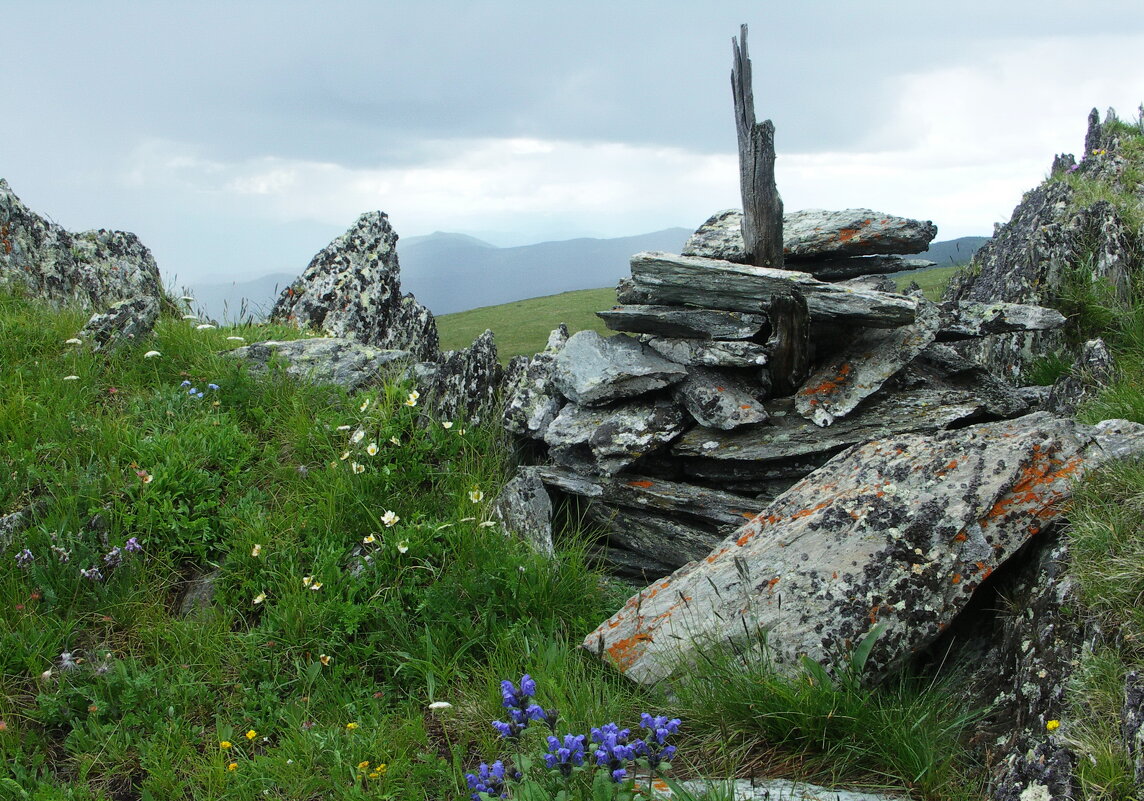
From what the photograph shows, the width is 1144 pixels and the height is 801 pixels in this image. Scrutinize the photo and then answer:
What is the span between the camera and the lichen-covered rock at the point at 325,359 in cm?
876

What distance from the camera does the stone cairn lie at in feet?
24.3

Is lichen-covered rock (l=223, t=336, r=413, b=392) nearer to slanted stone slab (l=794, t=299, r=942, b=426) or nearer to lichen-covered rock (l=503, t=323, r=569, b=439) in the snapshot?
lichen-covered rock (l=503, t=323, r=569, b=439)

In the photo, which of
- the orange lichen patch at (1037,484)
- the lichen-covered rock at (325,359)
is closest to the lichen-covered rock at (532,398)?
the lichen-covered rock at (325,359)

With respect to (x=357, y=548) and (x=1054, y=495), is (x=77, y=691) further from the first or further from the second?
(x=1054, y=495)

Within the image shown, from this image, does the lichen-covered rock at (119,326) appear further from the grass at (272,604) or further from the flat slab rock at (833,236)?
the flat slab rock at (833,236)

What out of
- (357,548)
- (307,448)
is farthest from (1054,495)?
(307,448)

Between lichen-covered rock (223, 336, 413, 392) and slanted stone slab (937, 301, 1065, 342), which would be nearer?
slanted stone slab (937, 301, 1065, 342)

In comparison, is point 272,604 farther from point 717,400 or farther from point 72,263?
point 72,263

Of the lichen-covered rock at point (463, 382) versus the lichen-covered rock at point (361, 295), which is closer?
the lichen-covered rock at point (463, 382)

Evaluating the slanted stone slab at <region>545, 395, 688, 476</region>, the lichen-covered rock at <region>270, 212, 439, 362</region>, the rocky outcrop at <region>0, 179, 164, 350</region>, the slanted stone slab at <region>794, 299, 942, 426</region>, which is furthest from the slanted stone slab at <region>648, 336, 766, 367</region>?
the rocky outcrop at <region>0, 179, 164, 350</region>

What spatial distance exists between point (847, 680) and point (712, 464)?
11.1ft

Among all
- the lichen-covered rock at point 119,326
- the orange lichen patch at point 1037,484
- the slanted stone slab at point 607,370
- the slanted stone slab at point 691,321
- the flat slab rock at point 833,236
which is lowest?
the orange lichen patch at point 1037,484

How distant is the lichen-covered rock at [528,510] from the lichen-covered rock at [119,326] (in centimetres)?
490

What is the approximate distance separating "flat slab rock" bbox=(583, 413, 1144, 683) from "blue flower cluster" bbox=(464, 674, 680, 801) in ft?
4.16
